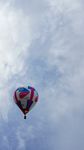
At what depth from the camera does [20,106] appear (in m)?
151

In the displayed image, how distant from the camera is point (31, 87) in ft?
509

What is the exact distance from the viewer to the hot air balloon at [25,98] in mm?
150375

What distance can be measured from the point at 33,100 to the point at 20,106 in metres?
5.03

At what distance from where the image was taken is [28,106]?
494 ft

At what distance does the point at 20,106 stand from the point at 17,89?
7.28 m

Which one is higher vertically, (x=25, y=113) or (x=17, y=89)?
(x=17, y=89)

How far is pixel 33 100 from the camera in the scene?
152125mm

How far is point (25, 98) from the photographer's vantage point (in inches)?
5969

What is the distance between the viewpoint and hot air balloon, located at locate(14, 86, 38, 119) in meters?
150

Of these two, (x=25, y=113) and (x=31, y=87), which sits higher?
(x=31, y=87)

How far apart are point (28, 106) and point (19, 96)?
204 inches

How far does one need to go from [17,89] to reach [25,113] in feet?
35.1

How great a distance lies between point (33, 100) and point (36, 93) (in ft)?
11.7

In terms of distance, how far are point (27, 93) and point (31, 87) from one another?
358cm
